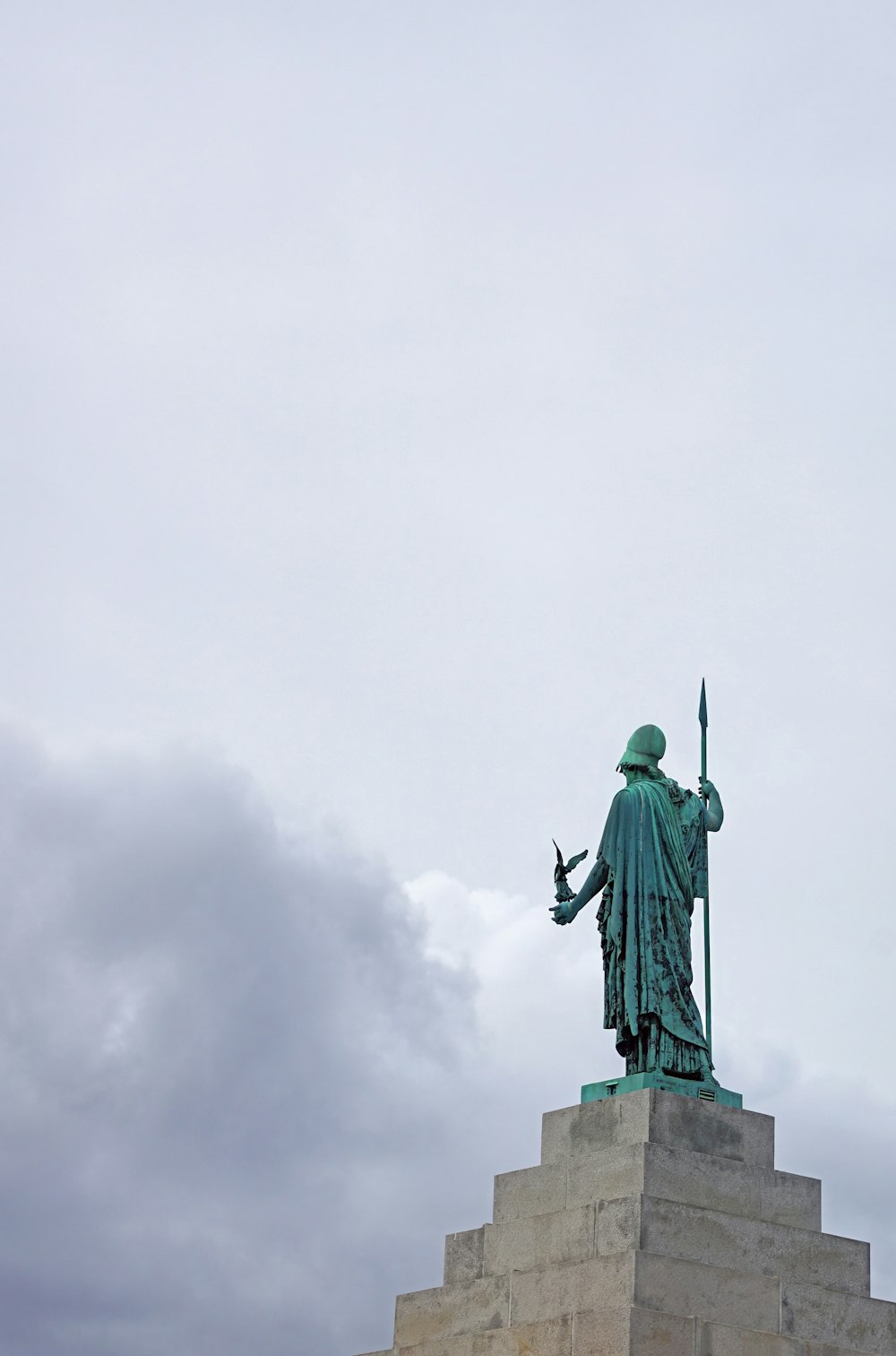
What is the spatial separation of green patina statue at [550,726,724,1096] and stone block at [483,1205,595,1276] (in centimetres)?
201

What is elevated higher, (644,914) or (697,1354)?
(644,914)

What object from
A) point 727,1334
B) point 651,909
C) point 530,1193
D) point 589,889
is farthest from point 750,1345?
point 589,889

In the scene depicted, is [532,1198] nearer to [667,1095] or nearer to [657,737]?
[667,1095]

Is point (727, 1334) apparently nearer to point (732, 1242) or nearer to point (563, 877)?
point (732, 1242)

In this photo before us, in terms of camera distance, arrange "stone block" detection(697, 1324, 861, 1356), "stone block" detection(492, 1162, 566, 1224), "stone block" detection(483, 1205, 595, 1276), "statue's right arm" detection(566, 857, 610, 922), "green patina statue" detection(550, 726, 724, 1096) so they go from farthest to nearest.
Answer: "statue's right arm" detection(566, 857, 610, 922) < "green patina statue" detection(550, 726, 724, 1096) < "stone block" detection(492, 1162, 566, 1224) < "stone block" detection(483, 1205, 595, 1276) < "stone block" detection(697, 1324, 861, 1356)

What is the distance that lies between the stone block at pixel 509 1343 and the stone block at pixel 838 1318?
247 cm

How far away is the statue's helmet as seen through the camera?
26.1 m

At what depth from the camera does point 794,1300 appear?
22688 millimetres

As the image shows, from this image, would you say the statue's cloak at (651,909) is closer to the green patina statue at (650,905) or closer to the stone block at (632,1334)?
the green patina statue at (650,905)

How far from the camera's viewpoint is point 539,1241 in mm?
23125

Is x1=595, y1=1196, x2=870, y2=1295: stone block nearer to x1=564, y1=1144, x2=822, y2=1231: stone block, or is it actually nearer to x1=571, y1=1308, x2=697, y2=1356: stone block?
x1=564, y1=1144, x2=822, y2=1231: stone block

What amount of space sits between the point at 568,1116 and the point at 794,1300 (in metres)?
3.13

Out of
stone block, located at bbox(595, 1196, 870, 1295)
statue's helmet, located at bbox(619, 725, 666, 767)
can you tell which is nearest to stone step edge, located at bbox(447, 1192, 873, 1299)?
stone block, located at bbox(595, 1196, 870, 1295)

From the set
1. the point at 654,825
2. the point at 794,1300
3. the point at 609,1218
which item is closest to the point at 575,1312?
the point at 609,1218
